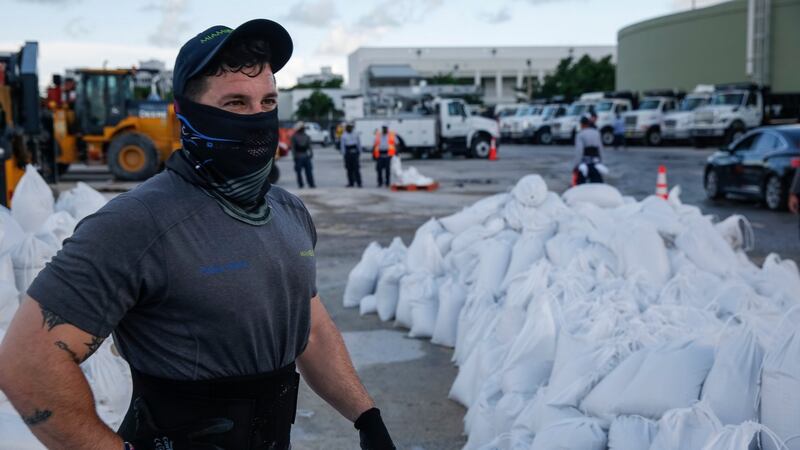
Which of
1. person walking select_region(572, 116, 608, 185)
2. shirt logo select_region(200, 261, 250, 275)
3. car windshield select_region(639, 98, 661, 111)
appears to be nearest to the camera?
shirt logo select_region(200, 261, 250, 275)

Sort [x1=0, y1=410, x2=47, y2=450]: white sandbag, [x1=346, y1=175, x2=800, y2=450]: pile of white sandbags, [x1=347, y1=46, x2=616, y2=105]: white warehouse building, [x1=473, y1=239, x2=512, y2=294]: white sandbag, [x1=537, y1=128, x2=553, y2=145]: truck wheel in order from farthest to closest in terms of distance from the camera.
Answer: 1. [x1=347, y1=46, x2=616, y2=105]: white warehouse building
2. [x1=537, y1=128, x2=553, y2=145]: truck wheel
3. [x1=473, y1=239, x2=512, y2=294]: white sandbag
4. [x1=346, y1=175, x2=800, y2=450]: pile of white sandbags
5. [x1=0, y1=410, x2=47, y2=450]: white sandbag

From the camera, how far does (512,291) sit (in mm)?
4988

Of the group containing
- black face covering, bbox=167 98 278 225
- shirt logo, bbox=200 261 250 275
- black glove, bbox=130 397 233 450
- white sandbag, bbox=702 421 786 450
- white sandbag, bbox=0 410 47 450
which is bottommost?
white sandbag, bbox=0 410 47 450

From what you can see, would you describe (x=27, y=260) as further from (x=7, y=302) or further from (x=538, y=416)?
(x=538, y=416)

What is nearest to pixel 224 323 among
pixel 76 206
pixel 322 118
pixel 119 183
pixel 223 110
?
pixel 223 110

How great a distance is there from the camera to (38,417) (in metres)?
1.49

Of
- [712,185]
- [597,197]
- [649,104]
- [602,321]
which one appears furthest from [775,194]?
[649,104]

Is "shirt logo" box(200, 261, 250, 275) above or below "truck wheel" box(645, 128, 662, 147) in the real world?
above

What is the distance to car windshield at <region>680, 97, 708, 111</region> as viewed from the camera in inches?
1257

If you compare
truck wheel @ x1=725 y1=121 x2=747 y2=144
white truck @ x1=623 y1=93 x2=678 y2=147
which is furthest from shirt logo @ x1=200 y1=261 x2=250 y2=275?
white truck @ x1=623 y1=93 x2=678 y2=147

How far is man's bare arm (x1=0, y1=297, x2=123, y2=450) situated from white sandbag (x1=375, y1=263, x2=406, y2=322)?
533cm

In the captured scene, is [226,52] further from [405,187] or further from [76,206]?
[405,187]

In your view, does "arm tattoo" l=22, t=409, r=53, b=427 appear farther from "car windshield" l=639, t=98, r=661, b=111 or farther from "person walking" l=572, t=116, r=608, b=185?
"car windshield" l=639, t=98, r=661, b=111

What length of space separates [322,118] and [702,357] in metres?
55.9
